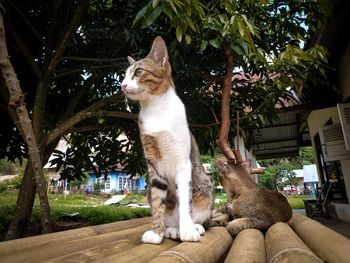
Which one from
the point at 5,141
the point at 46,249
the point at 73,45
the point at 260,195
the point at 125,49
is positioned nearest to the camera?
the point at 46,249

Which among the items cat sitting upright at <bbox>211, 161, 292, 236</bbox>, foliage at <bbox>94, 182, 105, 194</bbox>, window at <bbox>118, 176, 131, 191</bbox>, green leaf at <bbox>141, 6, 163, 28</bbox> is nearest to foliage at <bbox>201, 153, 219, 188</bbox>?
cat sitting upright at <bbox>211, 161, 292, 236</bbox>

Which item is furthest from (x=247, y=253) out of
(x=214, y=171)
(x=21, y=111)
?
(x=214, y=171)

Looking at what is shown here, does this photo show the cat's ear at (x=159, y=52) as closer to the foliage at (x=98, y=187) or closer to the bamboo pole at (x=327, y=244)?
the bamboo pole at (x=327, y=244)

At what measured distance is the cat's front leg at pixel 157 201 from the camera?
182 cm

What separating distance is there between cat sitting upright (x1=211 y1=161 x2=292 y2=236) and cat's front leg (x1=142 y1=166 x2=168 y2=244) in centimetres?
64

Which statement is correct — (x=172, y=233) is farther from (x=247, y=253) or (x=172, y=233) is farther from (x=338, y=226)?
(x=338, y=226)

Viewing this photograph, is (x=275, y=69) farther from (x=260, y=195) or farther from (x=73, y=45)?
(x=73, y=45)

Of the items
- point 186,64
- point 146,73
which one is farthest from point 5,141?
point 146,73

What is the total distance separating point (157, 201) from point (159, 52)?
100 centimetres

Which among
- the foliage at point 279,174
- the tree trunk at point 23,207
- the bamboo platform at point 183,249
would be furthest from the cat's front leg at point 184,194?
the foliage at point 279,174

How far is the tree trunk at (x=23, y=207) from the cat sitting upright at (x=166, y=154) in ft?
5.55

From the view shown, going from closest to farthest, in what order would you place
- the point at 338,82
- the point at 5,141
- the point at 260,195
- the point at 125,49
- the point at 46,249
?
1. the point at 46,249
2. the point at 260,195
3. the point at 125,49
4. the point at 5,141
5. the point at 338,82

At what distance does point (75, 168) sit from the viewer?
4.66 metres

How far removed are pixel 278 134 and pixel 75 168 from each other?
8.94 meters
